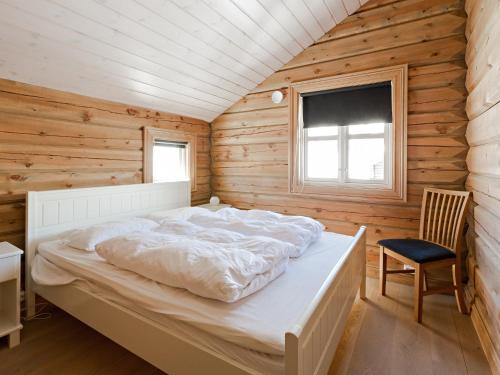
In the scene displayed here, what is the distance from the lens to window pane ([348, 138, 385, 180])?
3.27 meters

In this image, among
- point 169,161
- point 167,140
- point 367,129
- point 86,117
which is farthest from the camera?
point 169,161

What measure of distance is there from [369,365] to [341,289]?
1.78ft

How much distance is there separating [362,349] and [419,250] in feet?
3.33

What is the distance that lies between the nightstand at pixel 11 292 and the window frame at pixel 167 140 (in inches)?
66.2

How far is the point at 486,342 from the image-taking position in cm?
192

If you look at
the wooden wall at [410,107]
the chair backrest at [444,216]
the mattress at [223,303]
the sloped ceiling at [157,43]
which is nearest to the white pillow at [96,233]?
the mattress at [223,303]

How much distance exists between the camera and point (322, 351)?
1.42 metres

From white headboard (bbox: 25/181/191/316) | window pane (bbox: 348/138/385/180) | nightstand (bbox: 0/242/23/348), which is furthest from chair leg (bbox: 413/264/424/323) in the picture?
nightstand (bbox: 0/242/23/348)

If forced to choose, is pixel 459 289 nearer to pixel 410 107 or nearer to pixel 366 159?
pixel 366 159

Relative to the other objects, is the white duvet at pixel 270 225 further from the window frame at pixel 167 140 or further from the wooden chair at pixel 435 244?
the window frame at pixel 167 140

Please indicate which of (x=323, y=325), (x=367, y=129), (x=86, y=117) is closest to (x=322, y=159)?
(x=367, y=129)

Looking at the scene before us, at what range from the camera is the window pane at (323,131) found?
11.6 ft

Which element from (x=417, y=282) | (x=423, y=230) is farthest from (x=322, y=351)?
(x=423, y=230)

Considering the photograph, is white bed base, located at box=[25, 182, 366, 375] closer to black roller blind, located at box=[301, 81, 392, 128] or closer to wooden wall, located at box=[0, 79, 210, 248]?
wooden wall, located at box=[0, 79, 210, 248]
